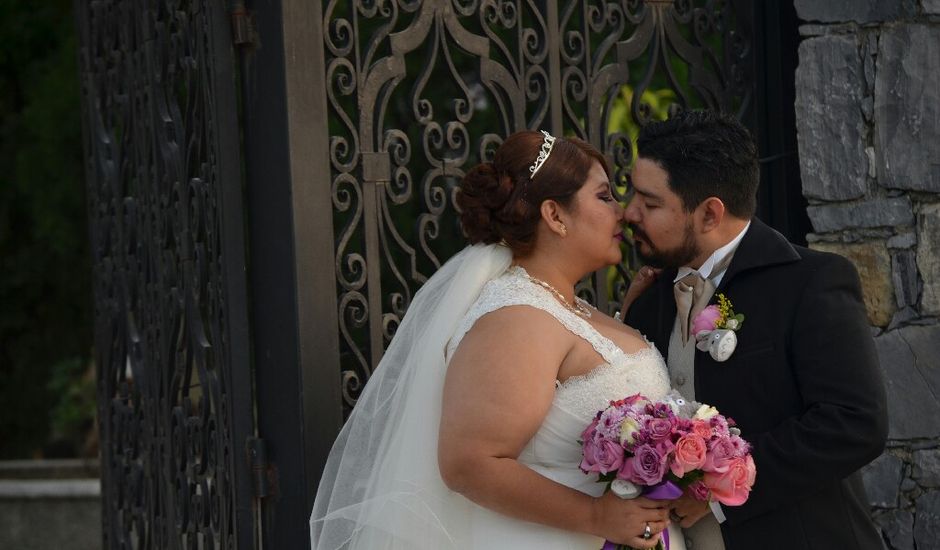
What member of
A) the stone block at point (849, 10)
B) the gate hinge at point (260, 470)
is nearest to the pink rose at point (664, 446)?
the gate hinge at point (260, 470)

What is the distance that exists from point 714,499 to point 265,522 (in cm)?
133

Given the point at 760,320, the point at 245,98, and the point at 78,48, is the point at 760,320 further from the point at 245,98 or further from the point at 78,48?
the point at 78,48

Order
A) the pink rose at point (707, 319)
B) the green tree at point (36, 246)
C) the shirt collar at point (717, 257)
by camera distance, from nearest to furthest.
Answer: the pink rose at point (707, 319)
the shirt collar at point (717, 257)
the green tree at point (36, 246)

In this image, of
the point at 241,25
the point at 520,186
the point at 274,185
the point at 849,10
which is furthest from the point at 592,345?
the point at 849,10

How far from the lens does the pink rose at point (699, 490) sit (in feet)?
9.38

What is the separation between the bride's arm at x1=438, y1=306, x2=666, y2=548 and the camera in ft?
9.48

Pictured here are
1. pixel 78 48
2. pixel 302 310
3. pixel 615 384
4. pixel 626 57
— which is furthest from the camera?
pixel 78 48

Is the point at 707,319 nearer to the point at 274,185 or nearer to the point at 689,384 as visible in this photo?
the point at 689,384

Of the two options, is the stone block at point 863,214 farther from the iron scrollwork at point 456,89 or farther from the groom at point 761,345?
the groom at point 761,345

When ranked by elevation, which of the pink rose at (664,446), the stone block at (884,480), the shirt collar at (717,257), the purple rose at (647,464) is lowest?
the stone block at (884,480)

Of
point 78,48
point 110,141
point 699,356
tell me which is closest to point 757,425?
point 699,356

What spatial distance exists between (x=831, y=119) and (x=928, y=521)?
1.35 m

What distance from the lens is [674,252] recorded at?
3.33 m

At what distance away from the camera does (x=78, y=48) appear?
4695mm
